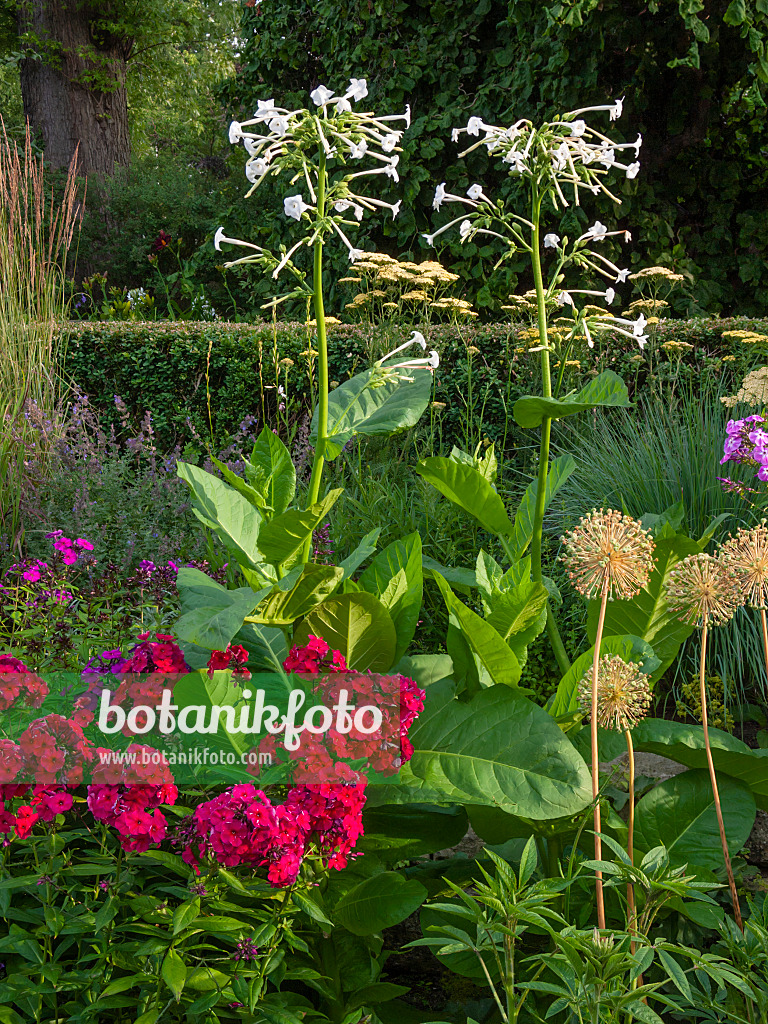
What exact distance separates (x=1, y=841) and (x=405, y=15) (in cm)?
813

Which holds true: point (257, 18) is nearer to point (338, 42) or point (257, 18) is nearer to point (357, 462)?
point (338, 42)

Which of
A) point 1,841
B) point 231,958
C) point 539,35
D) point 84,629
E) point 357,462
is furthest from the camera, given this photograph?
point 539,35

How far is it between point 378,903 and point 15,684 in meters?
0.85

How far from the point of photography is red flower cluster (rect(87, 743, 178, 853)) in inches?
54.1

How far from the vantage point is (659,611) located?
206cm

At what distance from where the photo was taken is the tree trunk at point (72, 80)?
424 inches

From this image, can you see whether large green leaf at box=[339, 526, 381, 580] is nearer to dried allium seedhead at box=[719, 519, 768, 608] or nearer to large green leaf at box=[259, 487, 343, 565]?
large green leaf at box=[259, 487, 343, 565]

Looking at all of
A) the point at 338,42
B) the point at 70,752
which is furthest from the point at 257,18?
the point at 70,752

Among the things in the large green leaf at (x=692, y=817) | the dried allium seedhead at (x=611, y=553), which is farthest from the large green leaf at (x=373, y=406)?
the large green leaf at (x=692, y=817)

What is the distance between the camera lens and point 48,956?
158 cm

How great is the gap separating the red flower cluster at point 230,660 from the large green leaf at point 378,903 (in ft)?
1.51

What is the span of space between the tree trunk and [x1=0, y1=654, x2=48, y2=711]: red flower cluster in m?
10.7

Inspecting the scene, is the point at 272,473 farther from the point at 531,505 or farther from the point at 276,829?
the point at 276,829

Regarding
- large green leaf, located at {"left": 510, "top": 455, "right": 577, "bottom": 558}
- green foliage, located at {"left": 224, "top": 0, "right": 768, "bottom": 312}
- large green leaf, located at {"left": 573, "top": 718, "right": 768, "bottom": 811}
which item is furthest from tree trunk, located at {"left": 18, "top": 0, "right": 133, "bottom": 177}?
large green leaf, located at {"left": 573, "top": 718, "right": 768, "bottom": 811}
